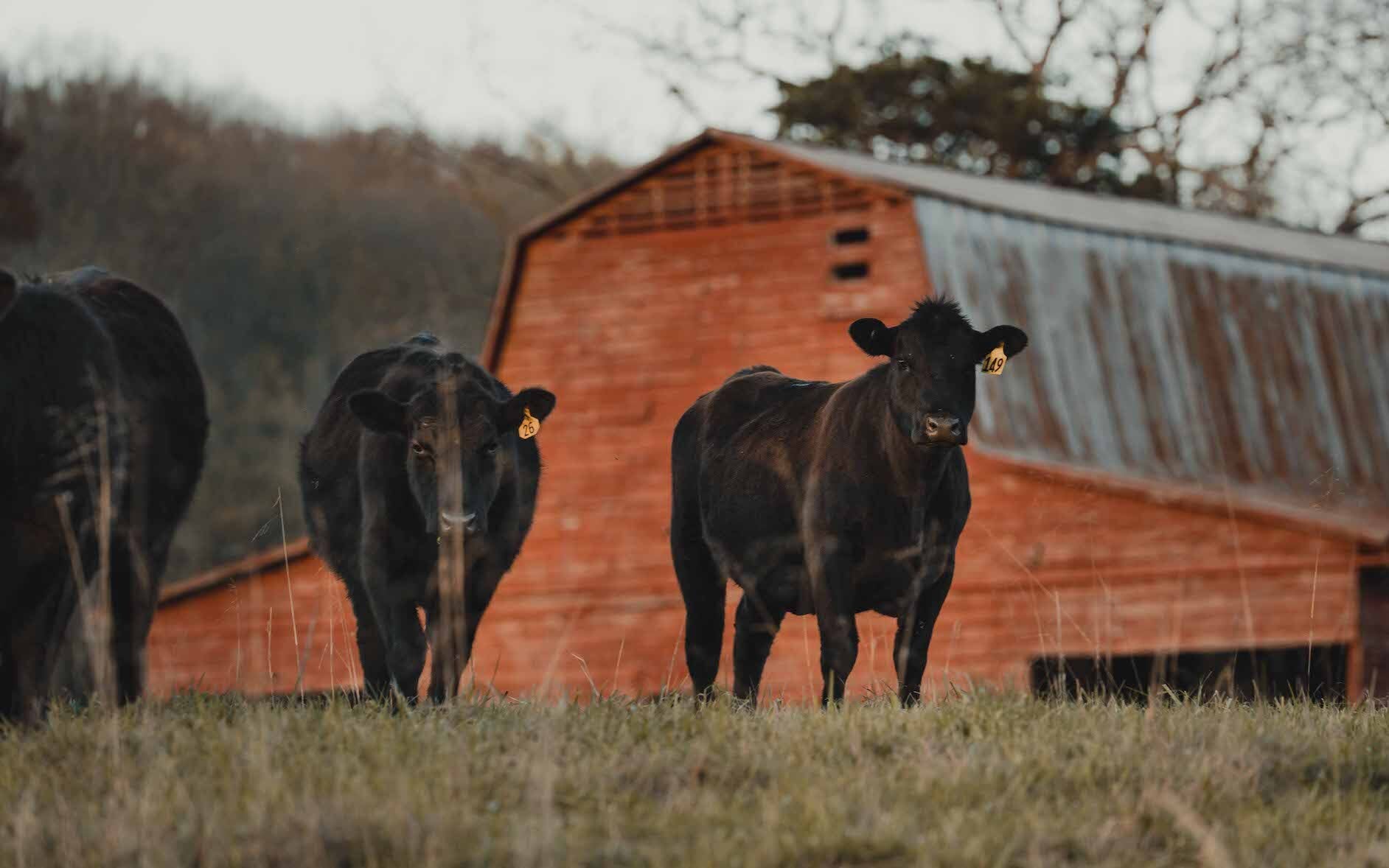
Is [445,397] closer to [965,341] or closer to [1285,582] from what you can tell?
[965,341]

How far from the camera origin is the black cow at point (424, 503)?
8719 mm

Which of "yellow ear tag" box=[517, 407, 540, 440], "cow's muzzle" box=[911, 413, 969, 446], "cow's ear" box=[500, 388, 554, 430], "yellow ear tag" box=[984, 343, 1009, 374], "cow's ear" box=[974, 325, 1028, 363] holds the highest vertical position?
"cow's ear" box=[974, 325, 1028, 363]

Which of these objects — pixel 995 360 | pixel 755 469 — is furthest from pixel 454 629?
pixel 995 360

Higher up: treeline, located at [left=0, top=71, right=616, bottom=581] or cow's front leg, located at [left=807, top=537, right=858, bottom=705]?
treeline, located at [left=0, top=71, right=616, bottom=581]

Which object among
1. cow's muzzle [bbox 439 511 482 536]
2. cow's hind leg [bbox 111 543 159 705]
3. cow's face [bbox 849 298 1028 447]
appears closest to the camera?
cow's hind leg [bbox 111 543 159 705]

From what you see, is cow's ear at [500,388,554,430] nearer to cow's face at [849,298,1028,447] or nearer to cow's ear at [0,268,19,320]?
cow's face at [849,298,1028,447]

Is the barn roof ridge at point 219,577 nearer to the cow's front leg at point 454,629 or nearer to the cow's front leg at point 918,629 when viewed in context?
the cow's front leg at point 454,629

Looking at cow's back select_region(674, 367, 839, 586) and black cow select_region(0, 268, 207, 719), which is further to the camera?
cow's back select_region(674, 367, 839, 586)

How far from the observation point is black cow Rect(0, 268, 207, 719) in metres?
7.30

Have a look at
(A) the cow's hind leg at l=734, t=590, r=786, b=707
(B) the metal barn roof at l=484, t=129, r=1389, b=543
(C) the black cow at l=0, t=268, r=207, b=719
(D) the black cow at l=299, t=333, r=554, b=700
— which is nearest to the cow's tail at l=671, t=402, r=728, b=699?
(A) the cow's hind leg at l=734, t=590, r=786, b=707

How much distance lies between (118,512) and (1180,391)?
17.1 meters

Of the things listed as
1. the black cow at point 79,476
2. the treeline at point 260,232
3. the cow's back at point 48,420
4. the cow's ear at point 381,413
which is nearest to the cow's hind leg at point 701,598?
the cow's ear at point 381,413

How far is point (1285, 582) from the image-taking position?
20.4m

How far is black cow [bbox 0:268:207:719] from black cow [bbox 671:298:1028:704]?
108 inches
